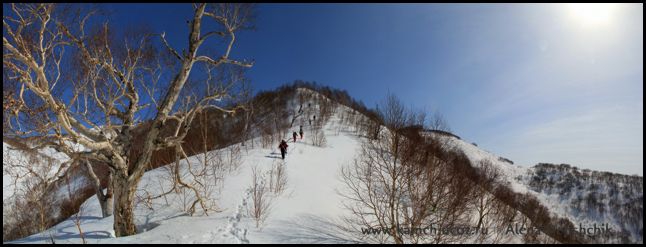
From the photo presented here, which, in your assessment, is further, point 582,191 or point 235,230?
point 582,191

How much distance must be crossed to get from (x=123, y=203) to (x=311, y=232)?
577 cm

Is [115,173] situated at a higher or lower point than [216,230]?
higher

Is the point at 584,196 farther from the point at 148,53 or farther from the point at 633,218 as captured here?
the point at 148,53

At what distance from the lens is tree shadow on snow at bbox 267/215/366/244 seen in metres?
8.48

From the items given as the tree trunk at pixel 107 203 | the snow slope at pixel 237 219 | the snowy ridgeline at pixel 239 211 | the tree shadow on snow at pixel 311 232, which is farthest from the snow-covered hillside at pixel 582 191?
the tree trunk at pixel 107 203

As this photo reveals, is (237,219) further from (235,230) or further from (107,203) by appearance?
(107,203)

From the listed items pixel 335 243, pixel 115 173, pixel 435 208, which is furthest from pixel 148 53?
pixel 435 208

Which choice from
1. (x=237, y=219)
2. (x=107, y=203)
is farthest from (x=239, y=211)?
(x=107, y=203)

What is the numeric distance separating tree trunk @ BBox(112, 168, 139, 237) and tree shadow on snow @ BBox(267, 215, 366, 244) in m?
4.10

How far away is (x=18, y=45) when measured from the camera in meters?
6.16

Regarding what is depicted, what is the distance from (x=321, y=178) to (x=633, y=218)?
5376 centimetres

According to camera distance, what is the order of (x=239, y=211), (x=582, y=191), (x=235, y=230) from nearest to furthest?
(x=235, y=230), (x=239, y=211), (x=582, y=191)

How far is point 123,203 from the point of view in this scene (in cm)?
766

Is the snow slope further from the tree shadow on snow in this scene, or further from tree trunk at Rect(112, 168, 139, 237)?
tree trunk at Rect(112, 168, 139, 237)
